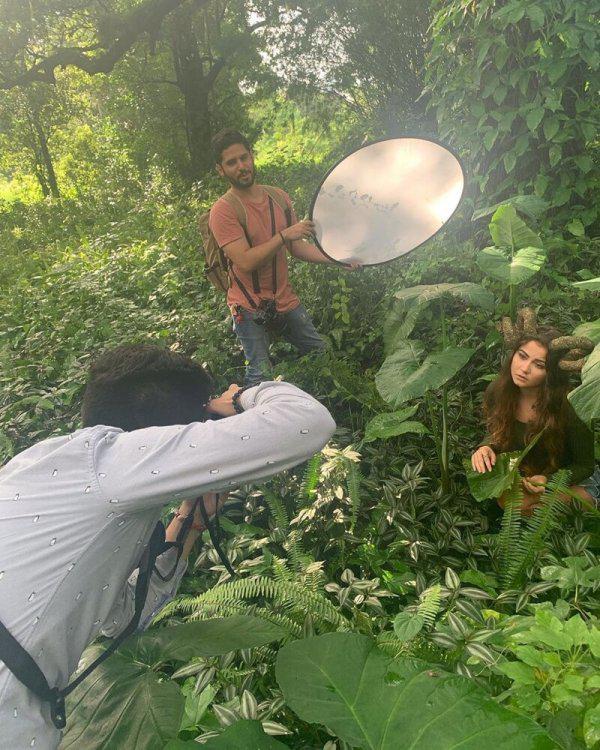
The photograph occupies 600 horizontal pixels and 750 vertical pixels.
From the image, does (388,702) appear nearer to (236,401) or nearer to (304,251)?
(236,401)

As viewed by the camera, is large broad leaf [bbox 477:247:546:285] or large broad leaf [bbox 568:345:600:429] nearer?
large broad leaf [bbox 568:345:600:429]

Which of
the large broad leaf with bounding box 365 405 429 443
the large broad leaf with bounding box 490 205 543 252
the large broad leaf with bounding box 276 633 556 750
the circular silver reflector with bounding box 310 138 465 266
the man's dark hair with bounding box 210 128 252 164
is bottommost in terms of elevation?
the large broad leaf with bounding box 365 405 429 443

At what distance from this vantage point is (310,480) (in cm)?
262

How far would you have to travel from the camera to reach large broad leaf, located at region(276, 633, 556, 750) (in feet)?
2.92

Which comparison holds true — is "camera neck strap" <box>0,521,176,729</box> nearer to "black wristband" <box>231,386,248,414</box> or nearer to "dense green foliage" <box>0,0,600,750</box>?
"dense green foliage" <box>0,0,600,750</box>

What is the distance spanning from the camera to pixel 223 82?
11.4 metres

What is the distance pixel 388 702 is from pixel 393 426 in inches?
64.2

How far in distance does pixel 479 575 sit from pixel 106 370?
1.58 metres

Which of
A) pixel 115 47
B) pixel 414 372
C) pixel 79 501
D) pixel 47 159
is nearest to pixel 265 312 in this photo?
pixel 414 372

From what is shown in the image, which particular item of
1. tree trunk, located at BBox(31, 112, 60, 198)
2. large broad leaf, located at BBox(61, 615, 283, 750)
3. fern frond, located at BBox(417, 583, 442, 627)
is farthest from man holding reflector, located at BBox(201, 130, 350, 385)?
tree trunk, located at BBox(31, 112, 60, 198)

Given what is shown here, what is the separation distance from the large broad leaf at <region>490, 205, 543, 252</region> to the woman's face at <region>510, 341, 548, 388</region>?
0.44 m

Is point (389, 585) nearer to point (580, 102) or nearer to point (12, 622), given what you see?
point (12, 622)

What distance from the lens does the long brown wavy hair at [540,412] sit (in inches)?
89.7

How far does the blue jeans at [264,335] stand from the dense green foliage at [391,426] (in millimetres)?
193
